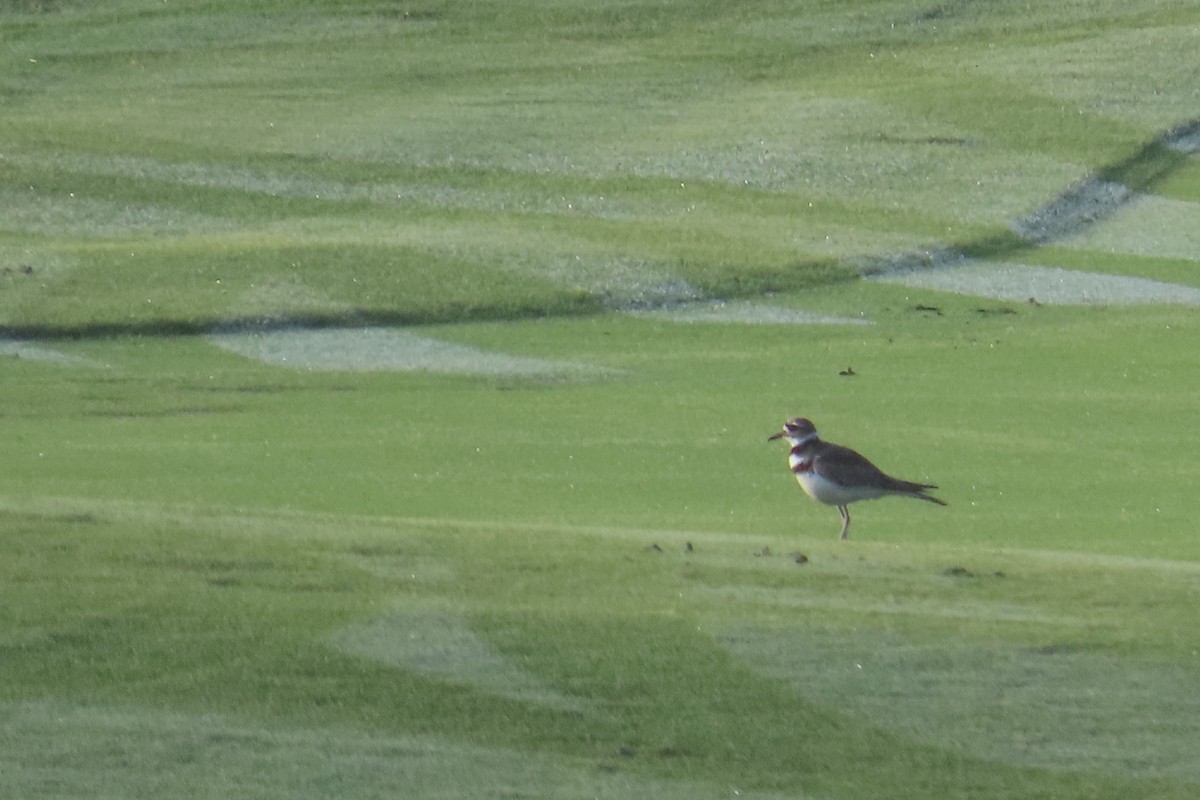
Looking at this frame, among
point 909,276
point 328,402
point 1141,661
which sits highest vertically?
point 1141,661

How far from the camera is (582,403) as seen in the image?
1602cm

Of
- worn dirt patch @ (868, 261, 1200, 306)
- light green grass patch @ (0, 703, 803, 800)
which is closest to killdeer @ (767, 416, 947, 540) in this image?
light green grass patch @ (0, 703, 803, 800)

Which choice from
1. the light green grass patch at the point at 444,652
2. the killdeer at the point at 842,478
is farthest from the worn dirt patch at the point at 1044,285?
the light green grass patch at the point at 444,652

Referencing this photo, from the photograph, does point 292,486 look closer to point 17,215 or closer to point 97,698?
point 97,698

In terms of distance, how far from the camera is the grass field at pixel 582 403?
7.28m

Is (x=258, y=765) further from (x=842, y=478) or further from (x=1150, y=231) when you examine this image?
(x=1150, y=231)

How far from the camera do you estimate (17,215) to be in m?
26.0

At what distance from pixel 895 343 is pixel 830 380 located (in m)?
2.72

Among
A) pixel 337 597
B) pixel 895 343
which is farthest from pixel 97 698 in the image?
pixel 895 343

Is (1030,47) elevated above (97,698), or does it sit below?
below

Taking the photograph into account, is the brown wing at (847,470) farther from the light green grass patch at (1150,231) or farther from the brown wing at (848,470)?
the light green grass patch at (1150,231)

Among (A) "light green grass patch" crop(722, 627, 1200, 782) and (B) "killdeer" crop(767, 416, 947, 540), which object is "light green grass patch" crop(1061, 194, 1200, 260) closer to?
(B) "killdeer" crop(767, 416, 947, 540)

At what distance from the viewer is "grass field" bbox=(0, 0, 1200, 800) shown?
7.28 m

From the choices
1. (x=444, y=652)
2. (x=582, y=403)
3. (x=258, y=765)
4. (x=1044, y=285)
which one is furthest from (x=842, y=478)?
(x=1044, y=285)
